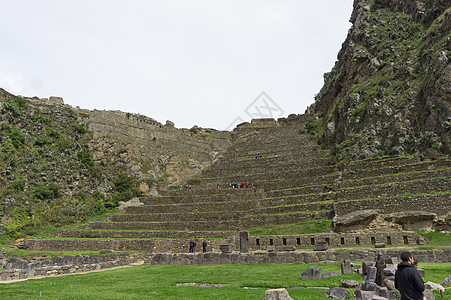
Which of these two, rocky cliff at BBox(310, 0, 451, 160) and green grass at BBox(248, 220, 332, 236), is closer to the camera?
green grass at BBox(248, 220, 332, 236)

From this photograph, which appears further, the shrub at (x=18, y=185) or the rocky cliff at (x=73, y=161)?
the shrub at (x=18, y=185)

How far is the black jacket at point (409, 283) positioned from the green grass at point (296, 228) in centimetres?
1702

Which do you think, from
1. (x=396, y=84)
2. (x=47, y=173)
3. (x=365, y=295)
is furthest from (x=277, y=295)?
(x=47, y=173)

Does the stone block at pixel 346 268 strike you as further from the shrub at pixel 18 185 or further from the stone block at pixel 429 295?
the shrub at pixel 18 185

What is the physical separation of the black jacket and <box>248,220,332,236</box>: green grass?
17.0m

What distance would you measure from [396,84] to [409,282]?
106 ft

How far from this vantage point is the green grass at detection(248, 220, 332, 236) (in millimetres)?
23281

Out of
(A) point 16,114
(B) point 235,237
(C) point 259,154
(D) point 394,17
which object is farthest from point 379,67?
(A) point 16,114

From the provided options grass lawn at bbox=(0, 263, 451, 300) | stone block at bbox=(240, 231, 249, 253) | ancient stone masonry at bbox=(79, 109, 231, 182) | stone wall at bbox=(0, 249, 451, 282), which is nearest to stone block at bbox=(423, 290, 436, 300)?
grass lawn at bbox=(0, 263, 451, 300)

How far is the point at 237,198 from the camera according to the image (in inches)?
1273

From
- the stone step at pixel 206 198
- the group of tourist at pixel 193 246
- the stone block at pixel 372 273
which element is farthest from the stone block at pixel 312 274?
the stone step at pixel 206 198

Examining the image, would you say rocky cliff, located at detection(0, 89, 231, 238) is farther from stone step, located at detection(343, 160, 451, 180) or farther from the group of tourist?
stone step, located at detection(343, 160, 451, 180)

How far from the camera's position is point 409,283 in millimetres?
6281

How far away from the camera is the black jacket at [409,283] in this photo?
613 centimetres
